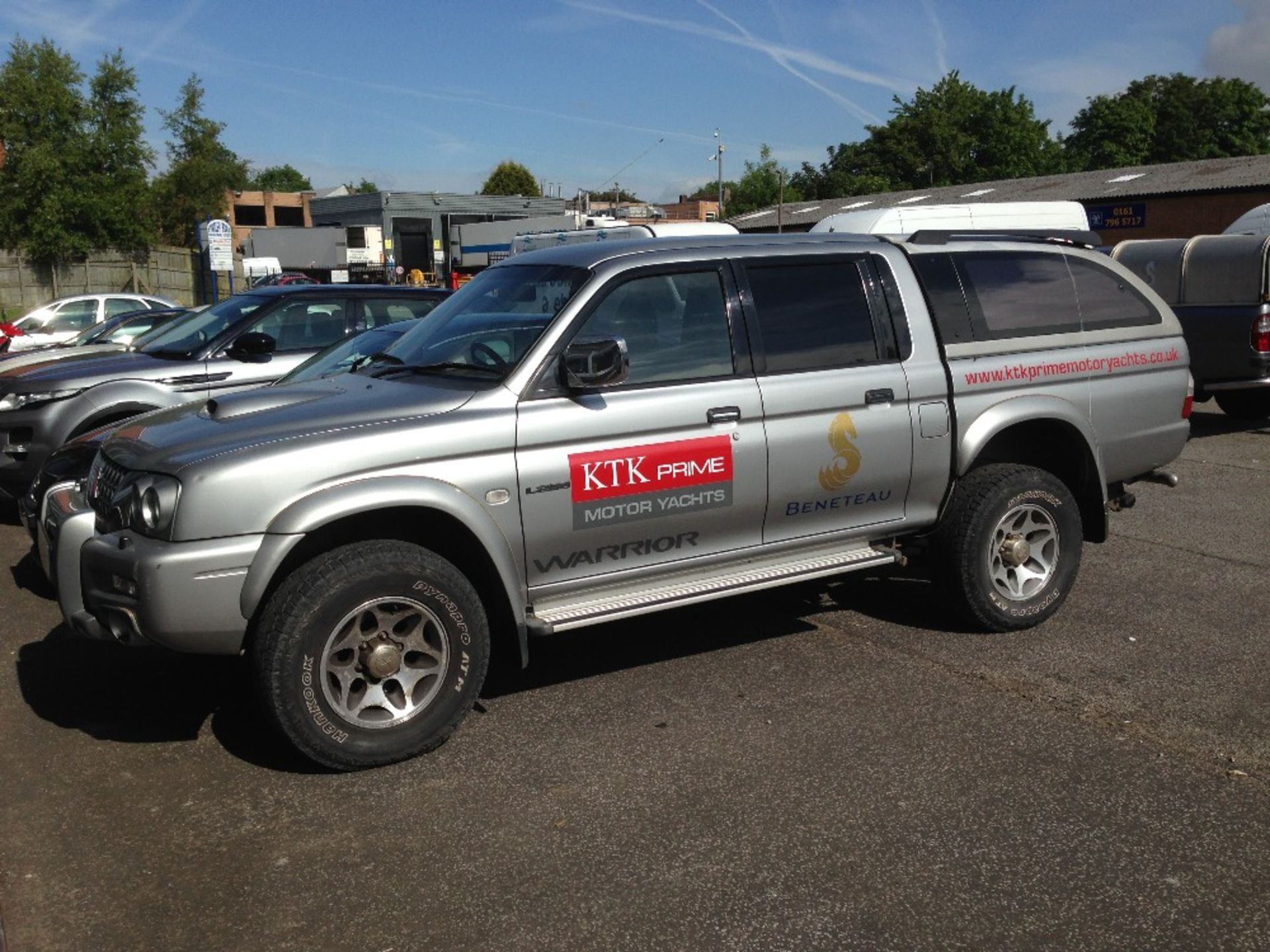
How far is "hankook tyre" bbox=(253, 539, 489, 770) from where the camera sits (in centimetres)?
405

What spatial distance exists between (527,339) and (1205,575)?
4.38m

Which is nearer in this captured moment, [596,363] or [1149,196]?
[596,363]

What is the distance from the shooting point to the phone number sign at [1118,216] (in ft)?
121

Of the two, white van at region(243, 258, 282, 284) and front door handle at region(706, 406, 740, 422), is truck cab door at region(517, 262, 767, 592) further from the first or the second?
white van at region(243, 258, 282, 284)

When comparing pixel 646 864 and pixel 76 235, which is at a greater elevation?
pixel 76 235

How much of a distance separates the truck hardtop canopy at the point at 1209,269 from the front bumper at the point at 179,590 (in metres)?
10.2

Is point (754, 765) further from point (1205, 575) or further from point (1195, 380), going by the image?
point (1195, 380)

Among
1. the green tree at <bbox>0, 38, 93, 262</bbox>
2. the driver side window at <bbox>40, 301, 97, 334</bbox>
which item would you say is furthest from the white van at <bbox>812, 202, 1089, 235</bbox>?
the green tree at <bbox>0, 38, 93, 262</bbox>

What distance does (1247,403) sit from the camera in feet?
43.6

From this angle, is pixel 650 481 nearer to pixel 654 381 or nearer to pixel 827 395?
pixel 654 381

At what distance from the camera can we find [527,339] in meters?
4.71

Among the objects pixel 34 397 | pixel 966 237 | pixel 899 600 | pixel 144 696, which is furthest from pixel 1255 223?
pixel 144 696

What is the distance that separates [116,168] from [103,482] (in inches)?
1577

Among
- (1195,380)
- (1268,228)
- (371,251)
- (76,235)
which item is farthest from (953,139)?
(1195,380)
